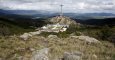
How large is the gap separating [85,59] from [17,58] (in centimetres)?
335

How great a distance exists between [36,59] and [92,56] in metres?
2.85

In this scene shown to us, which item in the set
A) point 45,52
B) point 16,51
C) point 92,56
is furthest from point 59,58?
point 16,51

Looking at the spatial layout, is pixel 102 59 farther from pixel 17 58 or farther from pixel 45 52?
pixel 17 58

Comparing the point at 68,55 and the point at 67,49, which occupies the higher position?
the point at 68,55

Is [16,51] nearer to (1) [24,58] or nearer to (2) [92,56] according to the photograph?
(1) [24,58]

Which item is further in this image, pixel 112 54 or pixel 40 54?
pixel 112 54

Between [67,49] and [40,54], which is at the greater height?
[40,54]

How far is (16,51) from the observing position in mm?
11852

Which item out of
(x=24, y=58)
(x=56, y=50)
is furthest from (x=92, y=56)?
(x=24, y=58)

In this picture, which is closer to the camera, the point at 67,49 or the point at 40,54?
the point at 40,54

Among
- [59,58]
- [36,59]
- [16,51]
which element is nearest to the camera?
[36,59]

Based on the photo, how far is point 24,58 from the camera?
419 inches

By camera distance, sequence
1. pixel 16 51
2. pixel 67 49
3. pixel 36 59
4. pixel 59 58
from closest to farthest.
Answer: pixel 36 59 → pixel 59 58 → pixel 16 51 → pixel 67 49

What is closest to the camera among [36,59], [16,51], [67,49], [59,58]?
[36,59]
